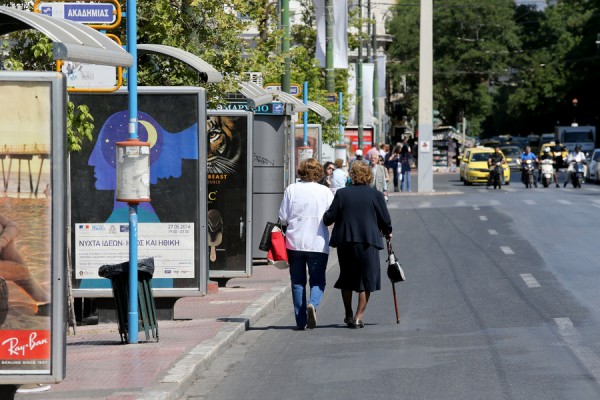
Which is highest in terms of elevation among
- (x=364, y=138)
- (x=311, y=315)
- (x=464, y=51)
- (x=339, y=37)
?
(x=464, y=51)

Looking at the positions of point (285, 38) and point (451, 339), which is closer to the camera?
point (451, 339)

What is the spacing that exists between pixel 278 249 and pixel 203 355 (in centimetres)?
316

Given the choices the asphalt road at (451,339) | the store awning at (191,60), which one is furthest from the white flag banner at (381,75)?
the store awning at (191,60)

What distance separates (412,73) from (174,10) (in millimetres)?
91152

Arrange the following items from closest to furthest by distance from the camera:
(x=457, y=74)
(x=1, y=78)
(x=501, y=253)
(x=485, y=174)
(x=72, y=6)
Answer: (x=1, y=78) < (x=72, y=6) < (x=501, y=253) < (x=485, y=174) < (x=457, y=74)

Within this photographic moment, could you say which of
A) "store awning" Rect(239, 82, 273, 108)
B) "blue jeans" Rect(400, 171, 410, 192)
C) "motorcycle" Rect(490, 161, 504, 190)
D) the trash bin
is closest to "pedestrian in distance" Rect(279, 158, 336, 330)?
the trash bin

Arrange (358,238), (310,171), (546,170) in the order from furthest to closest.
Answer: (546,170)
(310,171)
(358,238)

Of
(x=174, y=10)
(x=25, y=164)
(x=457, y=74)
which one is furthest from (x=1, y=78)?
(x=457, y=74)

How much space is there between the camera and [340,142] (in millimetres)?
48562

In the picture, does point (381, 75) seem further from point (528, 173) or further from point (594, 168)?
point (528, 173)

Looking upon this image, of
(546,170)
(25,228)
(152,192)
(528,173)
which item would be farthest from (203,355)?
(546,170)

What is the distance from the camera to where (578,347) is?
12523 mm

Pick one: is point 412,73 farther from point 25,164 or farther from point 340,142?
point 25,164

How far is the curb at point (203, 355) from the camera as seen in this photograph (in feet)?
32.4
